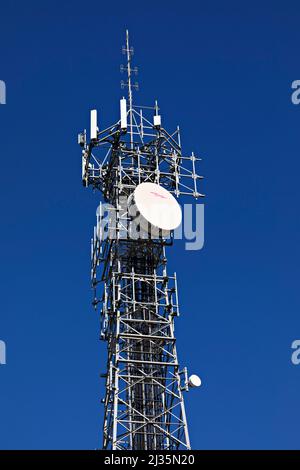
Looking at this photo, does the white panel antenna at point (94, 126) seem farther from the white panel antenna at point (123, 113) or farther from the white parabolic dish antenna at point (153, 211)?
the white parabolic dish antenna at point (153, 211)

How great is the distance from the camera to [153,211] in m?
62.3

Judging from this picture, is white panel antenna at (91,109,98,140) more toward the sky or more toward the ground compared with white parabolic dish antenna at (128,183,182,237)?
more toward the sky

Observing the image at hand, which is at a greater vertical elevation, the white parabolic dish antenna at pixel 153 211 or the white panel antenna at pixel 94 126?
the white panel antenna at pixel 94 126

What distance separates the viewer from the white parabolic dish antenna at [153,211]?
62094 millimetres

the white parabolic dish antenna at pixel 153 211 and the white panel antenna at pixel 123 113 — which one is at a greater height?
the white panel antenna at pixel 123 113

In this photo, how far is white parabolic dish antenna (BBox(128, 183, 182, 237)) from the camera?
62094 mm

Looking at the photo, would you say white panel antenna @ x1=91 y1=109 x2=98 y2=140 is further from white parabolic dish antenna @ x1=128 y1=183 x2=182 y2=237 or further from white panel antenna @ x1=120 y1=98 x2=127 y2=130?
white parabolic dish antenna @ x1=128 y1=183 x2=182 y2=237

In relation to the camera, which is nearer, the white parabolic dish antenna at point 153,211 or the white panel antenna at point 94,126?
the white parabolic dish antenna at point 153,211

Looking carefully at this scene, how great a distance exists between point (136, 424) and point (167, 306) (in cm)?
795

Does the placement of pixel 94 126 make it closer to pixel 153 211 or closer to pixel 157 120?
pixel 157 120

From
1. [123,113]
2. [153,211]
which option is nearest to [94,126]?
[123,113]
